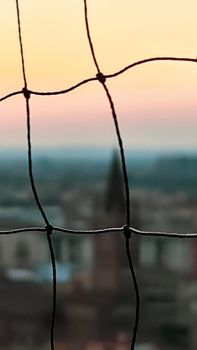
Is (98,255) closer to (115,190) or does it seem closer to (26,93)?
(115,190)

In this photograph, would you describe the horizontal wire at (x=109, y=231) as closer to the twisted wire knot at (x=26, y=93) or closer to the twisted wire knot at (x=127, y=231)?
the twisted wire knot at (x=127, y=231)

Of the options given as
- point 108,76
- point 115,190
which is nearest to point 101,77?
point 108,76

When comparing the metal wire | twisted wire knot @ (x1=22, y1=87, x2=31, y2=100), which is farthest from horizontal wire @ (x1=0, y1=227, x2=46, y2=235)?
twisted wire knot @ (x1=22, y1=87, x2=31, y2=100)

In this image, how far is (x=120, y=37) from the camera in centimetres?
90

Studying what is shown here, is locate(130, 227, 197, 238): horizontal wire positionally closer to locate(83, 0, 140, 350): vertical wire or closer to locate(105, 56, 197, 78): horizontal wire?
locate(83, 0, 140, 350): vertical wire

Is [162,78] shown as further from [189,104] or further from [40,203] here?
[40,203]

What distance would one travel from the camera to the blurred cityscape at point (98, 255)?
92cm

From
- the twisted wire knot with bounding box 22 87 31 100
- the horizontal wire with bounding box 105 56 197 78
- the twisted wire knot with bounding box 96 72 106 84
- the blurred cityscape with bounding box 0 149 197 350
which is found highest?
the horizontal wire with bounding box 105 56 197 78

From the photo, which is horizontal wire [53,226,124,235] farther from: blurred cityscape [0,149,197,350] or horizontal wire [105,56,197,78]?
horizontal wire [105,56,197,78]

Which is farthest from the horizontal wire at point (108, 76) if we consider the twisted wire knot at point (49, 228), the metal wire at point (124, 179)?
the twisted wire knot at point (49, 228)

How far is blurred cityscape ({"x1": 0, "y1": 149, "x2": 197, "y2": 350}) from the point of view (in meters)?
0.92

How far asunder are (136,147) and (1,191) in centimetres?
14

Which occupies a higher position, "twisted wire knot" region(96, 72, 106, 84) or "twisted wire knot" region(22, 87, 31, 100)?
"twisted wire knot" region(96, 72, 106, 84)

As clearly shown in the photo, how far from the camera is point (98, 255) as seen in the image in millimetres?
951
